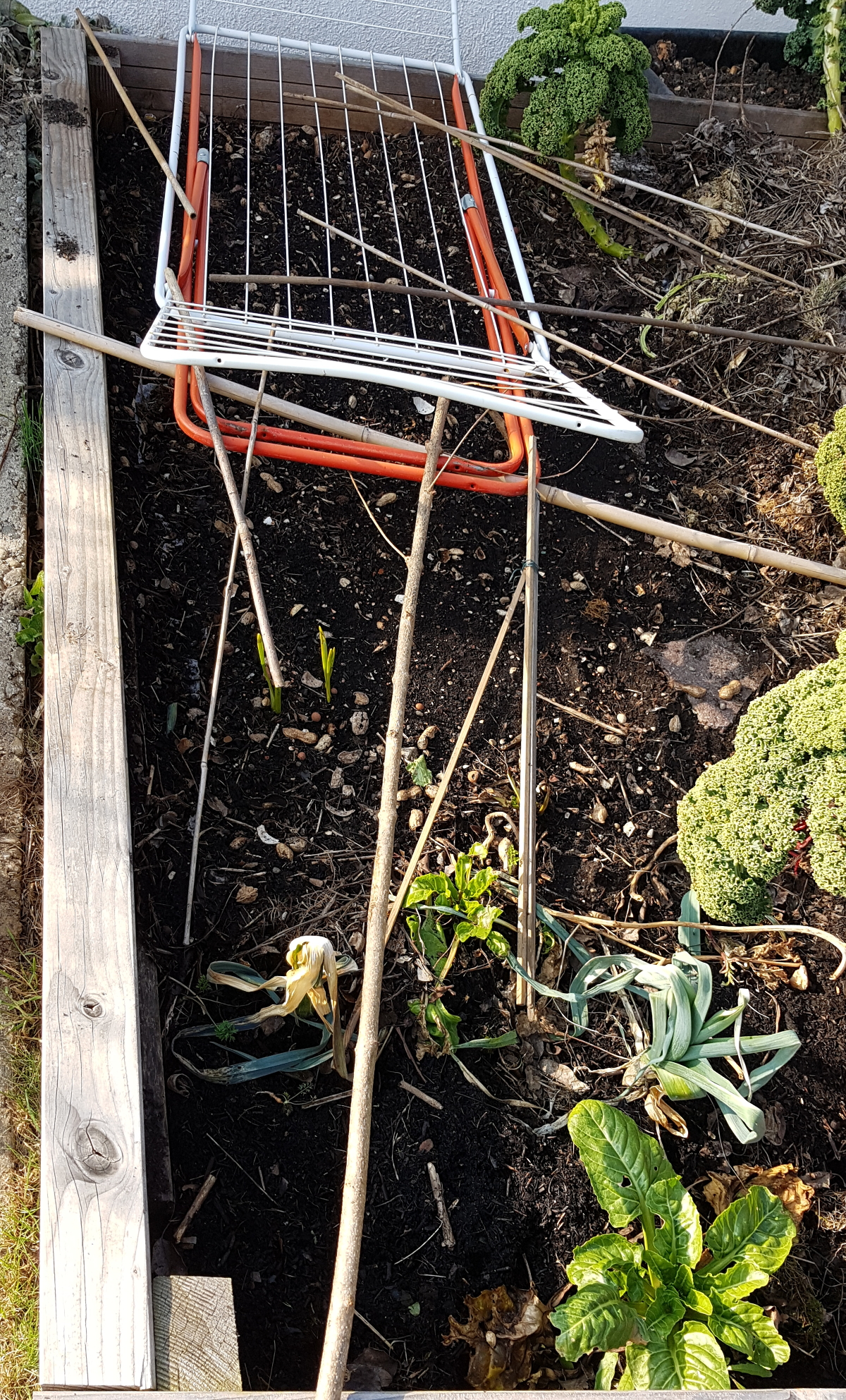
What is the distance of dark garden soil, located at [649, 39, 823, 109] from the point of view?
320cm

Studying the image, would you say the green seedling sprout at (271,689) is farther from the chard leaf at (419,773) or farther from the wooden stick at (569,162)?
the wooden stick at (569,162)

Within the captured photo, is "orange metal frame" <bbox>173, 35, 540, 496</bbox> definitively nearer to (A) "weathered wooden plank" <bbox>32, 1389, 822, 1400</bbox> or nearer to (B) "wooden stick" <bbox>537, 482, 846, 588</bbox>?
(B) "wooden stick" <bbox>537, 482, 846, 588</bbox>

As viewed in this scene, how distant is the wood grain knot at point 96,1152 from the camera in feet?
4.18

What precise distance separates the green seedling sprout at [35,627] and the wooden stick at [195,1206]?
1014 mm

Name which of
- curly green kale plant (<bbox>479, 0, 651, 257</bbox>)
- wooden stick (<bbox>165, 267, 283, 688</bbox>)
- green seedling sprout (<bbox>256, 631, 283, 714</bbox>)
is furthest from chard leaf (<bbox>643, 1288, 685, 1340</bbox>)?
curly green kale plant (<bbox>479, 0, 651, 257</bbox>)

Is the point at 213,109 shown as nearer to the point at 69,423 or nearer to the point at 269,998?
the point at 69,423

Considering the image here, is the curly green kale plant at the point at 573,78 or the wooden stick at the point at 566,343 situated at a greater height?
the curly green kale plant at the point at 573,78

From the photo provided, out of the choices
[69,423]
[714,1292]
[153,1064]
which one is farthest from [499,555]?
[714,1292]

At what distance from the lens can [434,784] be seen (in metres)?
1.95

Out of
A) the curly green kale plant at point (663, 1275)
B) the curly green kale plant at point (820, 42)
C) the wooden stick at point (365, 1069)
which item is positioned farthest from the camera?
the curly green kale plant at point (820, 42)

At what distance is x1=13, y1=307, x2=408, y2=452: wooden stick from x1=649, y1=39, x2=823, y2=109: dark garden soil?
1.84m

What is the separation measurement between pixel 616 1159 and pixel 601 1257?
13 centimetres

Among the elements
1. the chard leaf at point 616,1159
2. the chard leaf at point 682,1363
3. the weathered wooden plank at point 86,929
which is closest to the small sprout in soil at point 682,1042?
the chard leaf at point 616,1159

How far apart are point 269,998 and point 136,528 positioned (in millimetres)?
1063
